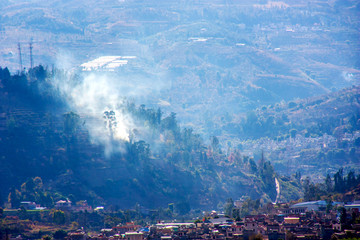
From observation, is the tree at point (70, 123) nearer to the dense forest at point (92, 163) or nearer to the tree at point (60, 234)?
the dense forest at point (92, 163)

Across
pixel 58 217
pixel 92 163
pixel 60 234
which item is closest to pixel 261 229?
pixel 60 234

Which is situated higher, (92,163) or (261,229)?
(92,163)

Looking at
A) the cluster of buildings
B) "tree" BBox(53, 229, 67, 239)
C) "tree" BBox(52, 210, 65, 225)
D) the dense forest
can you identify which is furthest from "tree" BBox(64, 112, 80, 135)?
"tree" BBox(53, 229, 67, 239)

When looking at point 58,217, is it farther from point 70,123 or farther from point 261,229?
point 70,123

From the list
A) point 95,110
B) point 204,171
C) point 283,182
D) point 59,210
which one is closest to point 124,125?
point 95,110

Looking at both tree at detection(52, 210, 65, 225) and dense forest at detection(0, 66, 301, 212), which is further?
dense forest at detection(0, 66, 301, 212)

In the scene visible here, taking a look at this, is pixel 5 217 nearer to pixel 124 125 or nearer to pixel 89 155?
pixel 89 155

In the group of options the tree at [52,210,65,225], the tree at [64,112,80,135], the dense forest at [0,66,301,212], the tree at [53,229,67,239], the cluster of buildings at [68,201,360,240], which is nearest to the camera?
the cluster of buildings at [68,201,360,240]

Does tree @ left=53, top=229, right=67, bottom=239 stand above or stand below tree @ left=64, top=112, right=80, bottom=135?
below

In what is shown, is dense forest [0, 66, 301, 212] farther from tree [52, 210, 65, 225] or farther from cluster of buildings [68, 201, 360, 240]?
cluster of buildings [68, 201, 360, 240]
